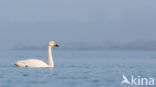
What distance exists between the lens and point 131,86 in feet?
69.3

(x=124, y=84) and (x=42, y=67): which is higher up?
(x=42, y=67)

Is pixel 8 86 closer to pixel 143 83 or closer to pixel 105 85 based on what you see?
pixel 105 85

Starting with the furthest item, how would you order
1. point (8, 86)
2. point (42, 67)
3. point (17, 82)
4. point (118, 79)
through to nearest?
point (42, 67) < point (118, 79) < point (17, 82) < point (8, 86)

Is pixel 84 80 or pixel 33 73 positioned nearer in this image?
pixel 84 80

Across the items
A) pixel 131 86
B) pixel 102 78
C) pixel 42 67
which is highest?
pixel 42 67

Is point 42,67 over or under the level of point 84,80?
over

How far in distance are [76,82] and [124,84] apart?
7.77 ft

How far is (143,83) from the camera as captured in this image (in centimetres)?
2220

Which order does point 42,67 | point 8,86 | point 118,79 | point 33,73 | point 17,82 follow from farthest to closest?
point 42,67 < point 33,73 < point 118,79 < point 17,82 < point 8,86

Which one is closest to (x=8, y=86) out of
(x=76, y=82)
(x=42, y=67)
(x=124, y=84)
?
(x=76, y=82)

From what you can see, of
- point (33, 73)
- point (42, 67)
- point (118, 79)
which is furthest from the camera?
point (42, 67)

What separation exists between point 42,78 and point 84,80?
2.40m

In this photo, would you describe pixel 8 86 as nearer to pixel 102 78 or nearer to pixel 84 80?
pixel 84 80

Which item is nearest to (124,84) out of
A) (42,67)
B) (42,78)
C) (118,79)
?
(118,79)
